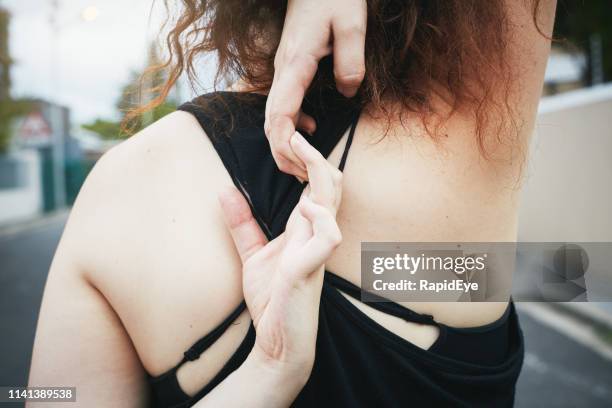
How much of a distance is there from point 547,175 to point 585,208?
3.53ft

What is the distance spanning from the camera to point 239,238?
746 mm

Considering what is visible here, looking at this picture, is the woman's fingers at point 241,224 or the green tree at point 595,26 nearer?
the woman's fingers at point 241,224

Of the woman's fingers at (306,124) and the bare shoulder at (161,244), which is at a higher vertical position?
the woman's fingers at (306,124)

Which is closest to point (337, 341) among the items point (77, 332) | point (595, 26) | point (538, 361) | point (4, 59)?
point (77, 332)

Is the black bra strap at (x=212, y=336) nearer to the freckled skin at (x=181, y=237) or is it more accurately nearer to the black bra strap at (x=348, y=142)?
the freckled skin at (x=181, y=237)

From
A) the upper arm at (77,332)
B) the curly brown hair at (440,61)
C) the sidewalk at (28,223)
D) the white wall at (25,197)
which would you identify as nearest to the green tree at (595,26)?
the curly brown hair at (440,61)

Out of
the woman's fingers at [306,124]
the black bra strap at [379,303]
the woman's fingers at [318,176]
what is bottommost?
the black bra strap at [379,303]

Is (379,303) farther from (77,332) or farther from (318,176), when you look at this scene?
(77,332)

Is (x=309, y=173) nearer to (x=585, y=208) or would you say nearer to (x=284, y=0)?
(x=284, y=0)

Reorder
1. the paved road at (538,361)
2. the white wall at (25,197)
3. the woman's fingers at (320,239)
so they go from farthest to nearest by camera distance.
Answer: the white wall at (25,197) → the paved road at (538,361) → the woman's fingers at (320,239)

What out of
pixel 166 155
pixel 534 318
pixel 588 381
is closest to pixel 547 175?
pixel 534 318

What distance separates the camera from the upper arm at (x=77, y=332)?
0.78m

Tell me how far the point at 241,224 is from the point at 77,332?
37cm

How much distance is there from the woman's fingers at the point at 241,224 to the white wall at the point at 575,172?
12.9 ft
